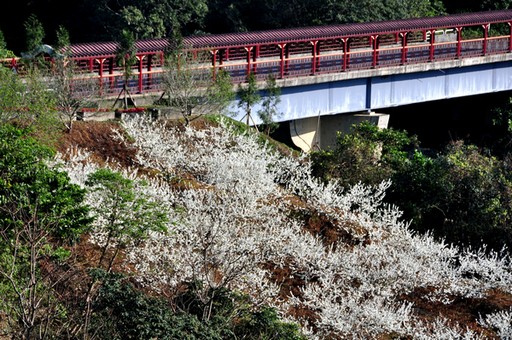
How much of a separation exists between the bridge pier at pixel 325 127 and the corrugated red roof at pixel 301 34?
11.7 ft

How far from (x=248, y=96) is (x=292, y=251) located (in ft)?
41.2

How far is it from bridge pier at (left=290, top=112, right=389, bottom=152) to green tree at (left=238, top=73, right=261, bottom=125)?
608 centimetres

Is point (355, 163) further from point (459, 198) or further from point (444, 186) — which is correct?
point (459, 198)

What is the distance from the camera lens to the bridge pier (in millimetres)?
44938

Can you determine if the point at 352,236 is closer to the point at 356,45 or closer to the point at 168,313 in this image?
the point at 168,313

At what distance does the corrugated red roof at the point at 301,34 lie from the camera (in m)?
37.0

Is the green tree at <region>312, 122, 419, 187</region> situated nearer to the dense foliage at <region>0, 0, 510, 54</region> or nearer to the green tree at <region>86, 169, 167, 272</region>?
the green tree at <region>86, 169, 167, 272</region>

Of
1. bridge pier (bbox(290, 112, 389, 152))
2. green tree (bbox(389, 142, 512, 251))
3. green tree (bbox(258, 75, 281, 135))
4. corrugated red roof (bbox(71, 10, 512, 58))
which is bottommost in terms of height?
bridge pier (bbox(290, 112, 389, 152))

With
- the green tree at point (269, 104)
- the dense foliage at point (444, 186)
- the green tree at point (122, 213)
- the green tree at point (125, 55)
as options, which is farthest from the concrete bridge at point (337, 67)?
the green tree at point (122, 213)

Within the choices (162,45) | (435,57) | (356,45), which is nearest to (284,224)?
(162,45)

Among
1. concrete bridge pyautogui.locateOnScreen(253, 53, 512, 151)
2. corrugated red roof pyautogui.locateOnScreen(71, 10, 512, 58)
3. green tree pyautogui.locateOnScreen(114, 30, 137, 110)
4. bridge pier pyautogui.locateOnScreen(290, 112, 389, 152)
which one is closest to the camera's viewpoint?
green tree pyautogui.locateOnScreen(114, 30, 137, 110)

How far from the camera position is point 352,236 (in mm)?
28391

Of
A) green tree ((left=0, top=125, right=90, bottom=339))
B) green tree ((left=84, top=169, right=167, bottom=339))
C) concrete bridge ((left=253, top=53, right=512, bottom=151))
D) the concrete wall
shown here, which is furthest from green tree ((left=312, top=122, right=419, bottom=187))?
green tree ((left=0, top=125, right=90, bottom=339))

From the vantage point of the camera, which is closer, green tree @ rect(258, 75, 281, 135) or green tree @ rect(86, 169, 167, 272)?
green tree @ rect(86, 169, 167, 272)
